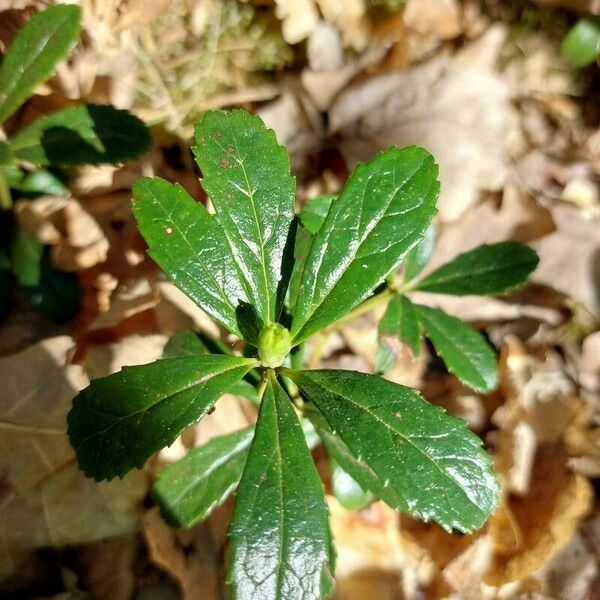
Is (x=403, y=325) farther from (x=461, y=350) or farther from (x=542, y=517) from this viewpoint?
(x=542, y=517)

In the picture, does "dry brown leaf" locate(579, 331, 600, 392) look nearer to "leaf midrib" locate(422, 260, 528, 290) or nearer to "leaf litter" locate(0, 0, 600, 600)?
"leaf litter" locate(0, 0, 600, 600)

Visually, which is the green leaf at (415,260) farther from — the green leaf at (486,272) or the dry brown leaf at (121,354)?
the dry brown leaf at (121,354)

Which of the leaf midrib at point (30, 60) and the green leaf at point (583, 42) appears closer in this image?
the leaf midrib at point (30, 60)

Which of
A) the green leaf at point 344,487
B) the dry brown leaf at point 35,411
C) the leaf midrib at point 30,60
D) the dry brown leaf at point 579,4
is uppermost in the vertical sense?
the leaf midrib at point 30,60

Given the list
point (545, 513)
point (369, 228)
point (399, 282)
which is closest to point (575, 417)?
point (545, 513)

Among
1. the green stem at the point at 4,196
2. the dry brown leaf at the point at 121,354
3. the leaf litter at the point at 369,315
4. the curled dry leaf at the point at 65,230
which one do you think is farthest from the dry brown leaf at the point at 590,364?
the green stem at the point at 4,196

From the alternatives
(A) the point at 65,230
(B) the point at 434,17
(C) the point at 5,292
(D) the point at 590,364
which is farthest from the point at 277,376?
(B) the point at 434,17

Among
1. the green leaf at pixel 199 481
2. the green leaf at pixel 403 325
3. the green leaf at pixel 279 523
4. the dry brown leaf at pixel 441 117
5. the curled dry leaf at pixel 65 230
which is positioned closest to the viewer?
the green leaf at pixel 279 523
